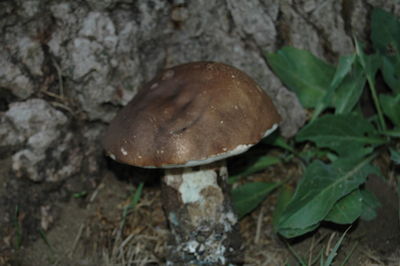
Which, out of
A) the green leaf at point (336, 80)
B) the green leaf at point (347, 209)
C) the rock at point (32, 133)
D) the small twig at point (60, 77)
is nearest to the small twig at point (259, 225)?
the green leaf at point (347, 209)

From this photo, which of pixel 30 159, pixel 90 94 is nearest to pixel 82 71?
pixel 90 94

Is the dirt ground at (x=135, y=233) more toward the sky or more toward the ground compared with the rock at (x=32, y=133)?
more toward the ground

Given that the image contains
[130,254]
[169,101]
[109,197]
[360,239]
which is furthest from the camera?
[109,197]

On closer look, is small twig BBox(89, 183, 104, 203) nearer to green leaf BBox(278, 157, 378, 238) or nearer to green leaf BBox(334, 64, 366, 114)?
green leaf BBox(278, 157, 378, 238)

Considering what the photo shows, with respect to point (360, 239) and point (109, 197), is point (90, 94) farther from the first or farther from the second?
point (360, 239)

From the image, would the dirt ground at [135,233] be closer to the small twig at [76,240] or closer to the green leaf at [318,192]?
the small twig at [76,240]

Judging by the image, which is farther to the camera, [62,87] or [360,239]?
[62,87]
